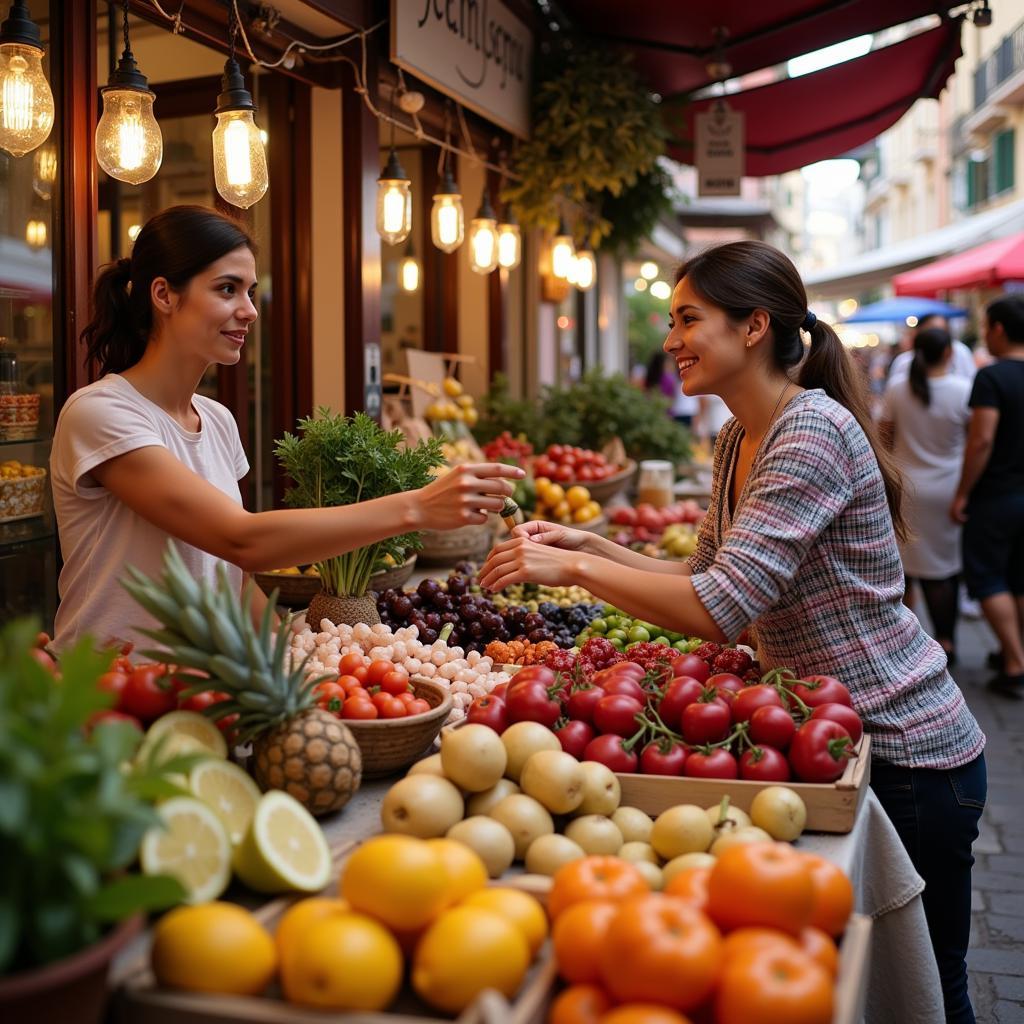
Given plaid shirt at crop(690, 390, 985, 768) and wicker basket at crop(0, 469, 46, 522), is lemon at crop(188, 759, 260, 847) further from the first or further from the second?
wicker basket at crop(0, 469, 46, 522)

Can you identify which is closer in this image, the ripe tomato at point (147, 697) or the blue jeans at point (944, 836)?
the ripe tomato at point (147, 697)

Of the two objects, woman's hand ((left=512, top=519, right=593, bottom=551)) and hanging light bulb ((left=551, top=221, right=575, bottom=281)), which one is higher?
hanging light bulb ((left=551, top=221, right=575, bottom=281))

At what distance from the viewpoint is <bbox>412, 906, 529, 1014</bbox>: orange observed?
1.50 metres

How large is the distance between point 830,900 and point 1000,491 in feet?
22.1

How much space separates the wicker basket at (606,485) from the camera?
7336 mm

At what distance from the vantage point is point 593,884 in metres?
1.70

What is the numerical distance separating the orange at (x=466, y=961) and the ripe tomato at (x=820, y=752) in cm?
92

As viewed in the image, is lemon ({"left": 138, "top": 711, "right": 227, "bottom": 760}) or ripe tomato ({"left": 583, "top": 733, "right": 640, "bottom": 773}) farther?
ripe tomato ({"left": 583, "top": 733, "right": 640, "bottom": 773})

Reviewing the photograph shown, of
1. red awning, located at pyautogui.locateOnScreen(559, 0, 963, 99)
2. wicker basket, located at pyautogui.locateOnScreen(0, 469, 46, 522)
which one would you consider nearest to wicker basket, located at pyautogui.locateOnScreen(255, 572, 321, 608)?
wicker basket, located at pyautogui.locateOnScreen(0, 469, 46, 522)

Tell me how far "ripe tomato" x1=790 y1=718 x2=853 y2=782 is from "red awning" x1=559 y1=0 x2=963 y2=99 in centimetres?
658

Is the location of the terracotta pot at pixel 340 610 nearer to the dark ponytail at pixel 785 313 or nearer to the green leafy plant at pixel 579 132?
the dark ponytail at pixel 785 313

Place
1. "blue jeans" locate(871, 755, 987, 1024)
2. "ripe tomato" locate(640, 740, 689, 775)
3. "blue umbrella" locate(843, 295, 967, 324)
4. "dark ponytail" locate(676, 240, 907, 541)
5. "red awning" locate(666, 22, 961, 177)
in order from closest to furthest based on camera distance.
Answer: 1. "ripe tomato" locate(640, 740, 689, 775)
2. "blue jeans" locate(871, 755, 987, 1024)
3. "dark ponytail" locate(676, 240, 907, 541)
4. "red awning" locate(666, 22, 961, 177)
5. "blue umbrella" locate(843, 295, 967, 324)

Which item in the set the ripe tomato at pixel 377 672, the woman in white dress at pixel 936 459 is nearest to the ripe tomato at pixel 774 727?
the ripe tomato at pixel 377 672

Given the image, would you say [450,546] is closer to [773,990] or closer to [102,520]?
[102,520]
